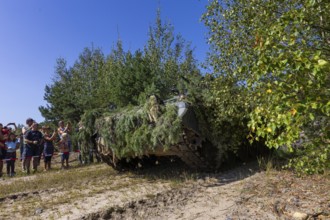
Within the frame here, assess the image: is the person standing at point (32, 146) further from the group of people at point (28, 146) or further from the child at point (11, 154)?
the child at point (11, 154)

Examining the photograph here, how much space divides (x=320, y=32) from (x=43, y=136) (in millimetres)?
9811

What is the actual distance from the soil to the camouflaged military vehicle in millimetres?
607

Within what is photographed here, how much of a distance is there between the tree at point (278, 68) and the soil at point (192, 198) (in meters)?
0.76

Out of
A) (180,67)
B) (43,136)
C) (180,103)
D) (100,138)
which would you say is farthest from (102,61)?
(180,103)

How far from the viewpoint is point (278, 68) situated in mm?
2631

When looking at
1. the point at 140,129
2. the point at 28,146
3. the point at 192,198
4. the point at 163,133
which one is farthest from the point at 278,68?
the point at 28,146

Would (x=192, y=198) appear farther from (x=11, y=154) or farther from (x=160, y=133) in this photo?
(x=11, y=154)

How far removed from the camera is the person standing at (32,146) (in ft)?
33.8

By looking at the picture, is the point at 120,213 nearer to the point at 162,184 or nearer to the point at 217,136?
the point at 162,184

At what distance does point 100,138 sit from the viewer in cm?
809

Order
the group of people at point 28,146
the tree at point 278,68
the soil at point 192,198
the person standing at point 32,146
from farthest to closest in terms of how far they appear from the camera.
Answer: the person standing at point 32,146, the group of people at point 28,146, the soil at point 192,198, the tree at point 278,68

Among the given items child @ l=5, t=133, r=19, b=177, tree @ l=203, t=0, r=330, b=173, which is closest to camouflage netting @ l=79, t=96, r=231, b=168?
tree @ l=203, t=0, r=330, b=173

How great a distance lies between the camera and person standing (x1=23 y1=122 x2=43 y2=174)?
10312mm

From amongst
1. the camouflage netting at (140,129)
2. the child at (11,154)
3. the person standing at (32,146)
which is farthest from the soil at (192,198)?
the child at (11,154)
